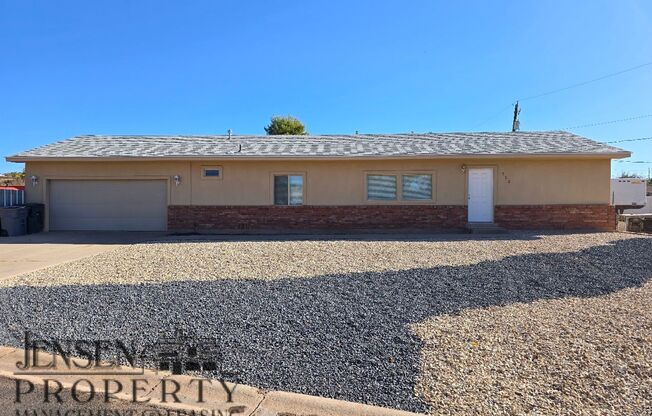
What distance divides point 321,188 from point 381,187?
2151mm

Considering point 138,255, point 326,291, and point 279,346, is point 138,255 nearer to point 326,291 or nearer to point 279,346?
point 326,291

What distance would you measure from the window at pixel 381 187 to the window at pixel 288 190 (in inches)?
97.9

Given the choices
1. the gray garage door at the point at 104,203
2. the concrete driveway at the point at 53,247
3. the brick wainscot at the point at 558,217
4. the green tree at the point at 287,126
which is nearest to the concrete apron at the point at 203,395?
the concrete driveway at the point at 53,247

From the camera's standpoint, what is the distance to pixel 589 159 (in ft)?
46.3

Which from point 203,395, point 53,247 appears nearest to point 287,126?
point 53,247

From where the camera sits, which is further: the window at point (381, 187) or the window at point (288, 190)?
the window at point (288, 190)

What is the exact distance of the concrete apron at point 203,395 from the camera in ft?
9.55

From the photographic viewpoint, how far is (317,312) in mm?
4922

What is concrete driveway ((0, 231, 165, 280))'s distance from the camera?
8.41 meters

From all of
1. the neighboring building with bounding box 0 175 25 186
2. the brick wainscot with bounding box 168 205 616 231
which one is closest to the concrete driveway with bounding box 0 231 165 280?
the brick wainscot with bounding box 168 205 616 231

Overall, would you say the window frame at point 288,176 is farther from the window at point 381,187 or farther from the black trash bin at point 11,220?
the black trash bin at point 11,220

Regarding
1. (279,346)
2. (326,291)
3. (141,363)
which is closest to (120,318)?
(141,363)

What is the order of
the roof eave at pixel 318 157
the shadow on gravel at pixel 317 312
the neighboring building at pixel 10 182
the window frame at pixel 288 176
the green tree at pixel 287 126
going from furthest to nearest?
the green tree at pixel 287 126 < the neighboring building at pixel 10 182 < the window frame at pixel 288 176 < the roof eave at pixel 318 157 < the shadow on gravel at pixel 317 312

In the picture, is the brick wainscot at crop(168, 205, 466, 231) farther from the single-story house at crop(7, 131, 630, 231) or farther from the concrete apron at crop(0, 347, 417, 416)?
the concrete apron at crop(0, 347, 417, 416)
